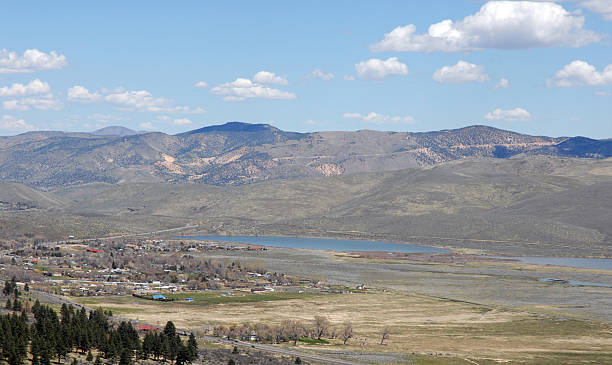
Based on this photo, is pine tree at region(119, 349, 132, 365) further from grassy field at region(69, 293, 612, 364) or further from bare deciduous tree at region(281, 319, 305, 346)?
bare deciduous tree at region(281, 319, 305, 346)

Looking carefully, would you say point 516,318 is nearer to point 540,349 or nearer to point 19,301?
point 540,349

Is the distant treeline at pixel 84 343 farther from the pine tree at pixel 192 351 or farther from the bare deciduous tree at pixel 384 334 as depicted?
the bare deciduous tree at pixel 384 334

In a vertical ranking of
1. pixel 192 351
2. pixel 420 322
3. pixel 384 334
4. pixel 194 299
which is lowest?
pixel 420 322

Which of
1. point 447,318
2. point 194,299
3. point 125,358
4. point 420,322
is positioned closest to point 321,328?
point 420,322

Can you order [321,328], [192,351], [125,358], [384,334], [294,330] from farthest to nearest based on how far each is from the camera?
1. [321,328]
2. [294,330]
3. [384,334]
4. [192,351]
5. [125,358]

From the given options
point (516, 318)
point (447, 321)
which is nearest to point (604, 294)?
point (516, 318)

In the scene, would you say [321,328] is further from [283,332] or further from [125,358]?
[125,358]
